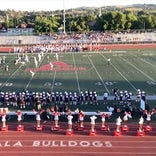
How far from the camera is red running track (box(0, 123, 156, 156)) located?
45.1ft

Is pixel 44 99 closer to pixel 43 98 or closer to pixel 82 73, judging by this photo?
pixel 43 98

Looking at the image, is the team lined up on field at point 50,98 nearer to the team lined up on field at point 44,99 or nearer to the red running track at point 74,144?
the team lined up on field at point 44,99

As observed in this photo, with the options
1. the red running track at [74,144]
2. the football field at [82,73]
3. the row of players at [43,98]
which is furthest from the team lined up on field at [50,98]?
the red running track at [74,144]

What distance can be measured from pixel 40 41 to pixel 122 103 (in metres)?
37.9

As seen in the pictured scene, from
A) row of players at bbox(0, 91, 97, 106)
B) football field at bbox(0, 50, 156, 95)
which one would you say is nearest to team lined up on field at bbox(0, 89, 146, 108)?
row of players at bbox(0, 91, 97, 106)

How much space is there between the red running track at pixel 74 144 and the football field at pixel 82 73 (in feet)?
26.1

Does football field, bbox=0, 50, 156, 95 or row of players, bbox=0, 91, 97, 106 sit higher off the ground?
row of players, bbox=0, 91, 97, 106

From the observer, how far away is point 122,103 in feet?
67.7

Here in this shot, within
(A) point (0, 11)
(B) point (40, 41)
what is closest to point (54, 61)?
(B) point (40, 41)

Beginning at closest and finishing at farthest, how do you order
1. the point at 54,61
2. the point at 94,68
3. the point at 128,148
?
the point at 128,148 < the point at 94,68 < the point at 54,61

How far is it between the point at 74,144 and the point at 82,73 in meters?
16.0

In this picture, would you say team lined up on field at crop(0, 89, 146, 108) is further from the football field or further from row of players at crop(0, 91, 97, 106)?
the football field

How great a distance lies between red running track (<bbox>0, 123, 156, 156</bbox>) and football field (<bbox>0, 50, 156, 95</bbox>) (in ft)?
26.1

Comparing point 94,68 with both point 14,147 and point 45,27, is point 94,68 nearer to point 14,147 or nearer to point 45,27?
point 14,147
